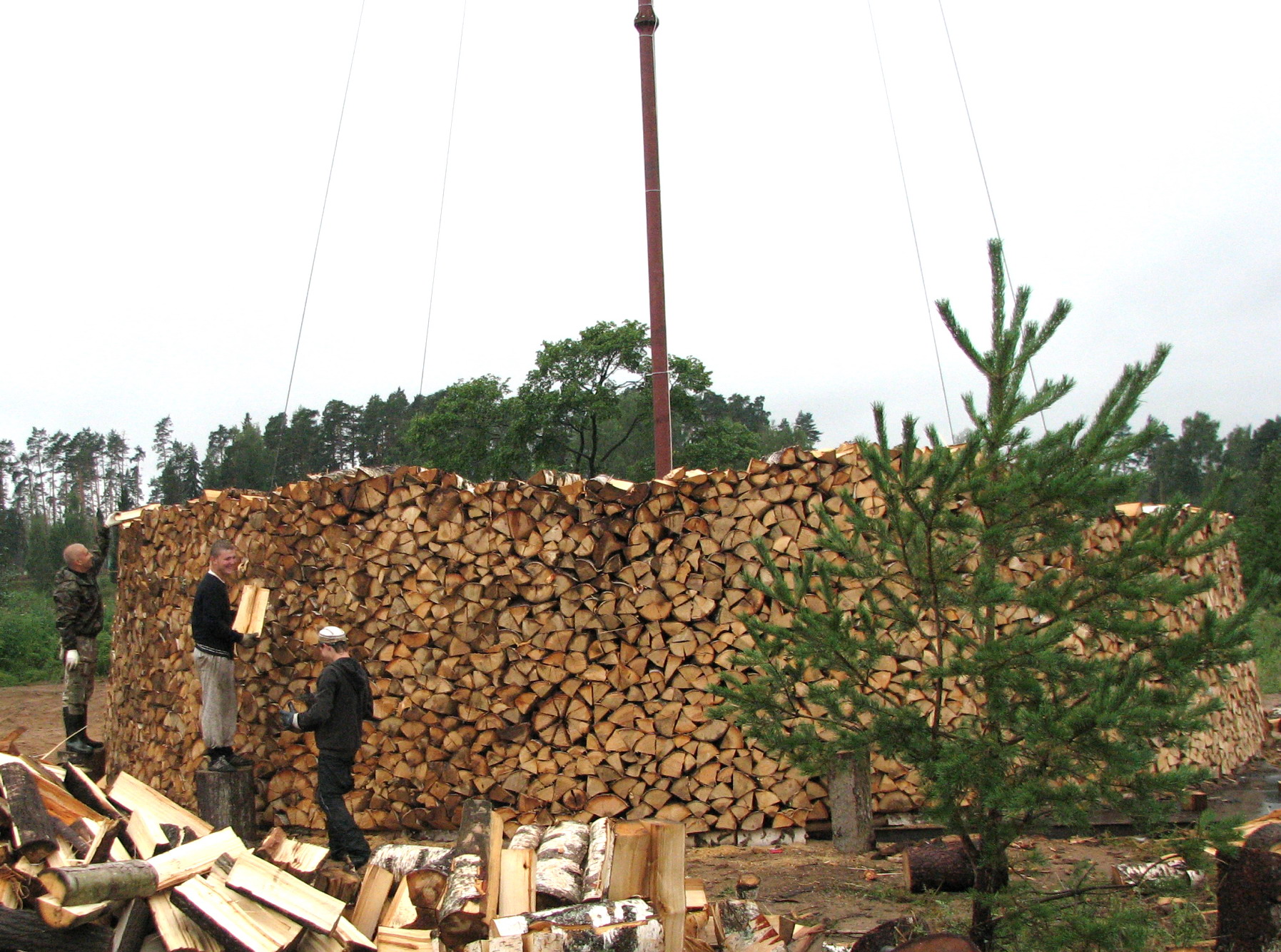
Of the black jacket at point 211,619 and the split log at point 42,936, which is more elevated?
the black jacket at point 211,619

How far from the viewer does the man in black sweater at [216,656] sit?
5723mm

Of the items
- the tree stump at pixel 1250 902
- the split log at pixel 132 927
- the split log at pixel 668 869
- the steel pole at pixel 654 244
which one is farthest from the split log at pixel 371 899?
the steel pole at pixel 654 244

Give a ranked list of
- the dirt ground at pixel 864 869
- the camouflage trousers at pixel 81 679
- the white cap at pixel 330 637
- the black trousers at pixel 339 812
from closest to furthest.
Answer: the dirt ground at pixel 864 869 → the black trousers at pixel 339 812 → the white cap at pixel 330 637 → the camouflage trousers at pixel 81 679

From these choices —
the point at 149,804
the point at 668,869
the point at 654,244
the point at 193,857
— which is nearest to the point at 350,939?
the point at 193,857

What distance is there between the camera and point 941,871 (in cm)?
453

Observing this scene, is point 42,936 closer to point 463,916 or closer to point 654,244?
point 463,916

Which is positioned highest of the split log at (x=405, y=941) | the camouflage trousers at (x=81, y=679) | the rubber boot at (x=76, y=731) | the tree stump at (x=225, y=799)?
the camouflage trousers at (x=81, y=679)

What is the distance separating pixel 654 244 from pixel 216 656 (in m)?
4.93

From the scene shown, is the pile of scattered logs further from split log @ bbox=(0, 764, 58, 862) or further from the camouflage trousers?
the camouflage trousers

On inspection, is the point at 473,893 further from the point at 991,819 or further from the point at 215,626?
the point at 215,626

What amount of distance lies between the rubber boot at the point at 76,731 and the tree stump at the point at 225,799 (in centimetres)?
283

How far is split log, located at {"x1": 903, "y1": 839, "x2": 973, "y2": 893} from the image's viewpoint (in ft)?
14.9

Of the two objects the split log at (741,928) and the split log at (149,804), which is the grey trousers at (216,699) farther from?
the split log at (741,928)

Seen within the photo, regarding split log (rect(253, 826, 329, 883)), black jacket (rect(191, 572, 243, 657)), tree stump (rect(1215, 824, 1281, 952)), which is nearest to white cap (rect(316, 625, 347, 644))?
black jacket (rect(191, 572, 243, 657))
